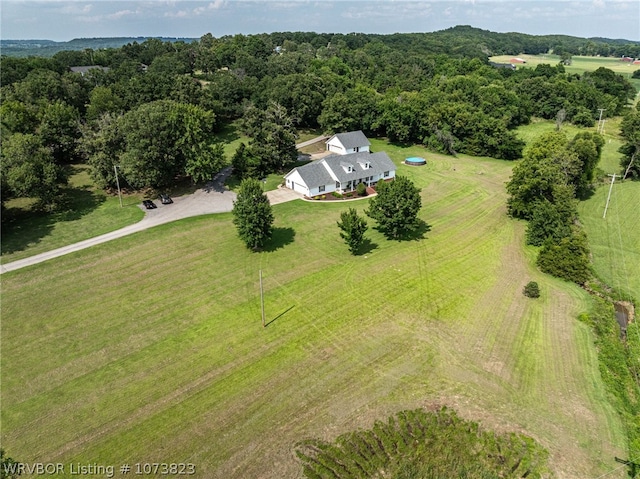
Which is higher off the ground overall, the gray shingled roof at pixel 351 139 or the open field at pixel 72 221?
the gray shingled roof at pixel 351 139

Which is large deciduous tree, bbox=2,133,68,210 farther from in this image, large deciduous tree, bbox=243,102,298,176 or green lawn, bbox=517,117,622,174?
green lawn, bbox=517,117,622,174

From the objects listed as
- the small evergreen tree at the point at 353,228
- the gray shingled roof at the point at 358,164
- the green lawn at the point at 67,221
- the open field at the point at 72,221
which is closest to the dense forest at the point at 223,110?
the open field at the point at 72,221

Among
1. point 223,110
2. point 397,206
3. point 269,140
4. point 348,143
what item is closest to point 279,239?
point 397,206

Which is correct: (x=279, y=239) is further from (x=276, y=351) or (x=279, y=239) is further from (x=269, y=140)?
(x=269, y=140)

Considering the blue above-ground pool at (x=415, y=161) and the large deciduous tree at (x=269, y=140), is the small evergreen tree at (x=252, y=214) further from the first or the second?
the blue above-ground pool at (x=415, y=161)

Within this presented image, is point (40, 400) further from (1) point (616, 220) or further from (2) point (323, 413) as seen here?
(1) point (616, 220)

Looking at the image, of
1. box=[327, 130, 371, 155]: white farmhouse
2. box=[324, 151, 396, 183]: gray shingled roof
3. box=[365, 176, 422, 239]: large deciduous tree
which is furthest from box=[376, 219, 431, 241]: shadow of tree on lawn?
box=[327, 130, 371, 155]: white farmhouse
